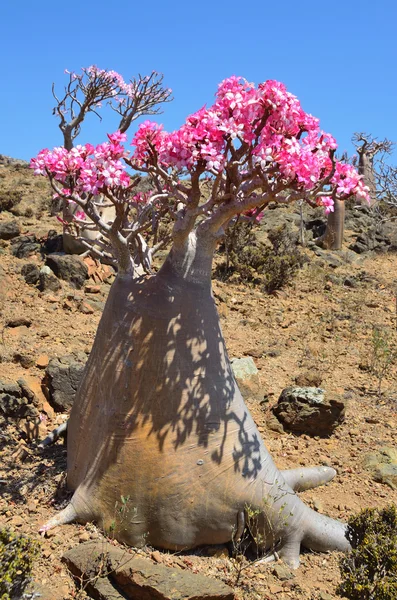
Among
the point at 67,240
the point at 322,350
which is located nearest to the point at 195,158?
the point at 322,350

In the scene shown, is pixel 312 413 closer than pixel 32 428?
No

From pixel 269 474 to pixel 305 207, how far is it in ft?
43.8

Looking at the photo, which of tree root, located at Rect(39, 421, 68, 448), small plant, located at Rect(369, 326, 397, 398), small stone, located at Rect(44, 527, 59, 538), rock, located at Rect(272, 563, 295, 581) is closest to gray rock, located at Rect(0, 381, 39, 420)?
tree root, located at Rect(39, 421, 68, 448)

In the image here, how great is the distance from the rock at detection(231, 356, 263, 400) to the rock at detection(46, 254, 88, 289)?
135 inches

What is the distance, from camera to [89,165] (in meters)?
2.70

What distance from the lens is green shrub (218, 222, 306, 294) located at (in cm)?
921

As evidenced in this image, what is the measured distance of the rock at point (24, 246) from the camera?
28.2 ft

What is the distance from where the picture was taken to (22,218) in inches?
448

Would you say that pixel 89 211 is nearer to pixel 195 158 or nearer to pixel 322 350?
pixel 195 158

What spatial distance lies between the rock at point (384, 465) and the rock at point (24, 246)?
641cm

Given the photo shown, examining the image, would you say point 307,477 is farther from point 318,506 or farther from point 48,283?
point 48,283

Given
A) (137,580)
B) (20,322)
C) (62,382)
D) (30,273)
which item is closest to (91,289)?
(30,273)

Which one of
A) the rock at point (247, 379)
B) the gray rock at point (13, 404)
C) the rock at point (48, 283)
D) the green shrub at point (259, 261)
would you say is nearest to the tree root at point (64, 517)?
the gray rock at point (13, 404)

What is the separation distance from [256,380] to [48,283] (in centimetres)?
353
